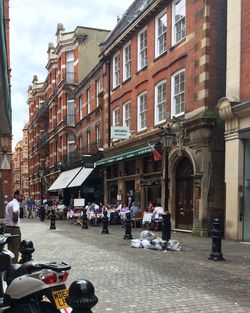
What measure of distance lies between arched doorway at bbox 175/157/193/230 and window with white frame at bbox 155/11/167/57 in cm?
596

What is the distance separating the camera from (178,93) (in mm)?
20500

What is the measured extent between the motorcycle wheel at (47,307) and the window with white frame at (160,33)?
19.0m

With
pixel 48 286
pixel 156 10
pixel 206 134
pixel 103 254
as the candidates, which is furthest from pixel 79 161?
pixel 48 286

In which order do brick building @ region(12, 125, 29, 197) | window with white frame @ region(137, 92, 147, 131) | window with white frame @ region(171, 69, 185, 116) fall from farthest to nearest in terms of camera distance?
1. brick building @ region(12, 125, 29, 197)
2. window with white frame @ region(137, 92, 147, 131)
3. window with white frame @ region(171, 69, 185, 116)

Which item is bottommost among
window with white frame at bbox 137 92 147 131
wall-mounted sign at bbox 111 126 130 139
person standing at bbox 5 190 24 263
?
person standing at bbox 5 190 24 263

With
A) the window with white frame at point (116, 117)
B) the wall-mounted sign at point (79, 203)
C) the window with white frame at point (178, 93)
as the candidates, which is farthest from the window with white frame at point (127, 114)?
the window with white frame at point (178, 93)

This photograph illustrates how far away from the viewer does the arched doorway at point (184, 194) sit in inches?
768

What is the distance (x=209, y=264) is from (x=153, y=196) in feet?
41.7

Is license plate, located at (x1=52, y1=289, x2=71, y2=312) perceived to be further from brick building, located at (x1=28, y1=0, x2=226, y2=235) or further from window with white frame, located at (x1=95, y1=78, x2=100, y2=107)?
window with white frame, located at (x1=95, y1=78, x2=100, y2=107)

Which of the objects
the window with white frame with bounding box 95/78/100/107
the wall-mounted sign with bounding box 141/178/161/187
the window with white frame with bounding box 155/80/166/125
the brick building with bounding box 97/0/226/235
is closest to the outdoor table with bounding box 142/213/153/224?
the brick building with bounding box 97/0/226/235

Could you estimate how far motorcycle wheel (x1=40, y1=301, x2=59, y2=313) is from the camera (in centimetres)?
419

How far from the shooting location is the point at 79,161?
36.2 meters

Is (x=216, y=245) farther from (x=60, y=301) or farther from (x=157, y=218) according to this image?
(x=157, y=218)

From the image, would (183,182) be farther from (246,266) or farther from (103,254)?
(246,266)
